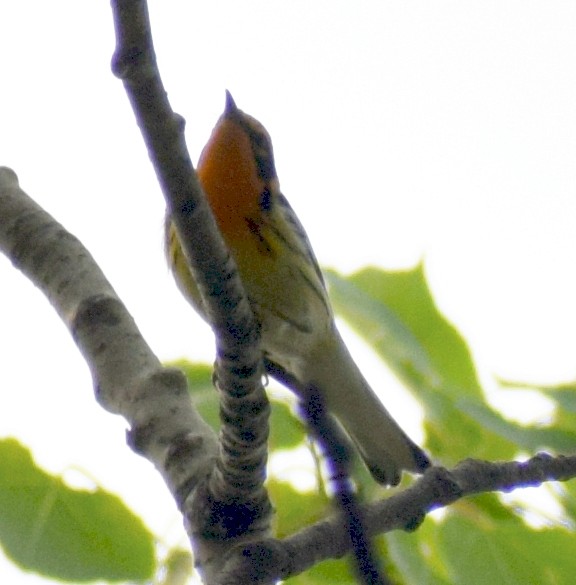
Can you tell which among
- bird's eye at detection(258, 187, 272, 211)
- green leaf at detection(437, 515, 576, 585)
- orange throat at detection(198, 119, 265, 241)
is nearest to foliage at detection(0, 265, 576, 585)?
green leaf at detection(437, 515, 576, 585)

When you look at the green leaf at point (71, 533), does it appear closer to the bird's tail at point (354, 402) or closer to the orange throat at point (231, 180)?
the orange throat at point (231, 180)

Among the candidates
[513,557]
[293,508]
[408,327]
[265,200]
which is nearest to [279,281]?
[265,200]

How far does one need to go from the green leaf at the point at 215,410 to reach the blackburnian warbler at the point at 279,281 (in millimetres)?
479

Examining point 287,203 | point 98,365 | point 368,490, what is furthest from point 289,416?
point 287,203

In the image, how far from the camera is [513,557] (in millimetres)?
2336

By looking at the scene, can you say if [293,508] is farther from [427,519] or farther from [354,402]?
[354,402]

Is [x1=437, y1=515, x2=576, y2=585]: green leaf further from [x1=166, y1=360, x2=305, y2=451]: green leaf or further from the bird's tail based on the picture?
the bird's tail

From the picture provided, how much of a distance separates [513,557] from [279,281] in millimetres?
1501

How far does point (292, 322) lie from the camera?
3.69 m

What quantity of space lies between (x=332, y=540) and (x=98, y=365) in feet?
3.12

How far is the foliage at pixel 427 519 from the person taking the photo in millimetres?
2326

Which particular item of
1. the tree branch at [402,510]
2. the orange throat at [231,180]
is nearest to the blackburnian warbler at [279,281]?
the orange throat at [231,180]

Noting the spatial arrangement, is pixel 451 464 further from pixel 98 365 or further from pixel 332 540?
pixel 98 365

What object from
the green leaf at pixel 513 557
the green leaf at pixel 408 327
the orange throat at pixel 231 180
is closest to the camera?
the green leaf at pixel 513 557
